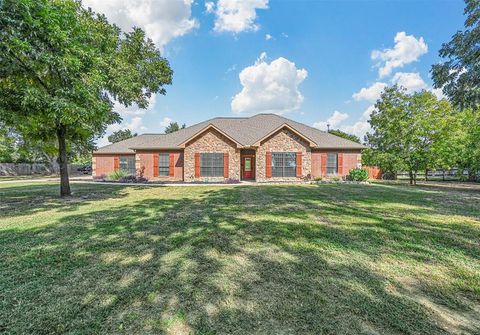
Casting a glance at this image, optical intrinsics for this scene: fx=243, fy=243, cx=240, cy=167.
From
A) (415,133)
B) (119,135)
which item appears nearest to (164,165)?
(415,133)

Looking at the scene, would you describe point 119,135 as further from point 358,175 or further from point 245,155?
point 358,175

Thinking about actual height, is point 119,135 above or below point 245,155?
above

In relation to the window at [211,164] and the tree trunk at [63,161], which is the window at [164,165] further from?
the tree trunk at [63,161]

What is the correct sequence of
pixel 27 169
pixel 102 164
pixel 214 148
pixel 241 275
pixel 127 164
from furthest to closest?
pixel 27 169
pixel 102 164
pixel 127 164
pixel 214 148
pixel 241 275

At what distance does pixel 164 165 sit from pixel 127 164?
16.8 ft

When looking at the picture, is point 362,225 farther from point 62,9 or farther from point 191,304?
point 62,9

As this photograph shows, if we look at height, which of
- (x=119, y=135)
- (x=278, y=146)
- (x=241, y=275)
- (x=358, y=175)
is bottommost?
(x=241, y=275)

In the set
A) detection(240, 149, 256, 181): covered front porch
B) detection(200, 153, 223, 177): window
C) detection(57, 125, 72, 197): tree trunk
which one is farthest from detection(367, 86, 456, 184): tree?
detection(57, 125, 72, 197): tree trunk

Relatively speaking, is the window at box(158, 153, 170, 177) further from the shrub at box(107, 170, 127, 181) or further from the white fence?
the white fence

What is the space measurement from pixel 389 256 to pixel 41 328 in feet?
16.2

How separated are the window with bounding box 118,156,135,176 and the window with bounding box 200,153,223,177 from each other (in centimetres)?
806

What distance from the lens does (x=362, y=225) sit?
20.4 feet

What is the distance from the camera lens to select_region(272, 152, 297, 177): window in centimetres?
1995

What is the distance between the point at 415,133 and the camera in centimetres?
1886
